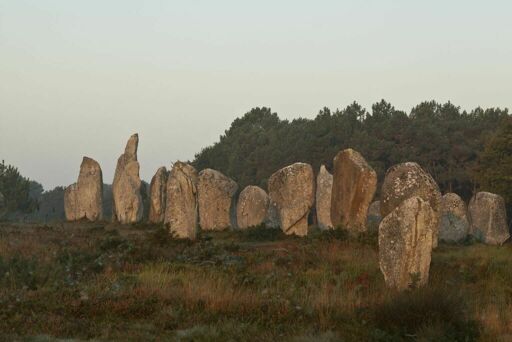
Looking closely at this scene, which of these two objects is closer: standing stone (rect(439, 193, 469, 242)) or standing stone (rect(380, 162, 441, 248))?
standing stone (rect(380, 162, 441, 248))

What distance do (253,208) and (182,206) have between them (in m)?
8.94

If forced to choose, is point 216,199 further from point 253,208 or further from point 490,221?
point 490,221

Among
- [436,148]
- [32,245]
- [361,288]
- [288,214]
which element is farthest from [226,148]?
[361,288]

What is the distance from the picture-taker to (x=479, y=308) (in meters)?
11.9

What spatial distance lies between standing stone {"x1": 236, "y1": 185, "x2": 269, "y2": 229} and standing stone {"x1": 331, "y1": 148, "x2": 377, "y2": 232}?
311 inches

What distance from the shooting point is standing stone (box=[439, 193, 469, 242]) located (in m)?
30.7

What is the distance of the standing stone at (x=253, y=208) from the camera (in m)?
33.1

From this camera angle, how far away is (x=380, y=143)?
2188 inches

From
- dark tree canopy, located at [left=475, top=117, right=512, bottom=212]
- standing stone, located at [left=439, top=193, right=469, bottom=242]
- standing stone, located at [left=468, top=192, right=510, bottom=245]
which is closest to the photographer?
standing stone, located at [left=439, top=193, right=469, bottom=242]

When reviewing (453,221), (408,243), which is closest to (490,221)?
(453,221)

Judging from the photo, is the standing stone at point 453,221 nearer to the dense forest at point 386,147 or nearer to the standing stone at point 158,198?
the dense forest at point 386,147

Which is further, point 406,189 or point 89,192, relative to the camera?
point 89,192

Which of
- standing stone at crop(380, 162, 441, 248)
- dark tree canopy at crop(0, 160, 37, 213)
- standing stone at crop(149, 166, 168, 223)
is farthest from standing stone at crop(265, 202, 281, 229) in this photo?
dark tree canopy at crop(0, 160, 37, 213)

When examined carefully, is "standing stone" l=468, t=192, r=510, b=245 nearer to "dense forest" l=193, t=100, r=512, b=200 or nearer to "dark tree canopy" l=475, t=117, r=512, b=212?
"dark tree canopy" l=475, t=117, r=512, b=212
